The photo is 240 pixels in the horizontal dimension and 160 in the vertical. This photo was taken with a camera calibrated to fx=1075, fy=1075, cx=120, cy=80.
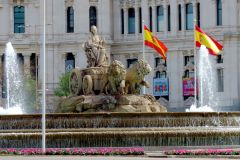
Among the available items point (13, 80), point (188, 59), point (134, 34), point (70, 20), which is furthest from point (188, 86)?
point (13, 80)

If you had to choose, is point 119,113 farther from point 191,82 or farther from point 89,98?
point 191,82

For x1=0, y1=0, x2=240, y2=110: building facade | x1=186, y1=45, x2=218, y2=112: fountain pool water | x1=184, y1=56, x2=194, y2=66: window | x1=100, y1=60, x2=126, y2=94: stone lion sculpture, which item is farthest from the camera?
x1=184, y1=56, x2=194, y2=66: window

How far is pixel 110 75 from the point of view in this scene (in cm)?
5828

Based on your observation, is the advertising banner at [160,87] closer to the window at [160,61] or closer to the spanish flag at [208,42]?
the window at [160,61]

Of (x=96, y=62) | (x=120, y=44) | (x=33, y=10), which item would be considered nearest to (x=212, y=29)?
(x=120, y=44)

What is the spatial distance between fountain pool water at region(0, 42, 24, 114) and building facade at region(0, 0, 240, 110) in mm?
2223

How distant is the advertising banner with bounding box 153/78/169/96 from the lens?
424ft

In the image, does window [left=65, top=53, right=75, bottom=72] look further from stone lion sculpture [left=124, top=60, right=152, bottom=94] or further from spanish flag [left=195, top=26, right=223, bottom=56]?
stone lion sculpture [left=124, top=60, right=152, bottom=94]

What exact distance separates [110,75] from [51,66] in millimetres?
77658

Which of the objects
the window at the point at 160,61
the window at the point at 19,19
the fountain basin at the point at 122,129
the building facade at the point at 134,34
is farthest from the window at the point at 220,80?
the fountain basin at the point at 122,129

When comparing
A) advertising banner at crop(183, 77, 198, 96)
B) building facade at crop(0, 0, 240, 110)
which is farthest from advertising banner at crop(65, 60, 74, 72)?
advertising banner at crop(183, 77, 198, 96)

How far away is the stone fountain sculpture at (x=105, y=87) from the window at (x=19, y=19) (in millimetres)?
78691

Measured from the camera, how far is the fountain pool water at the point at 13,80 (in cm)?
12006

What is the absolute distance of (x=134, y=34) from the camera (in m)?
134
